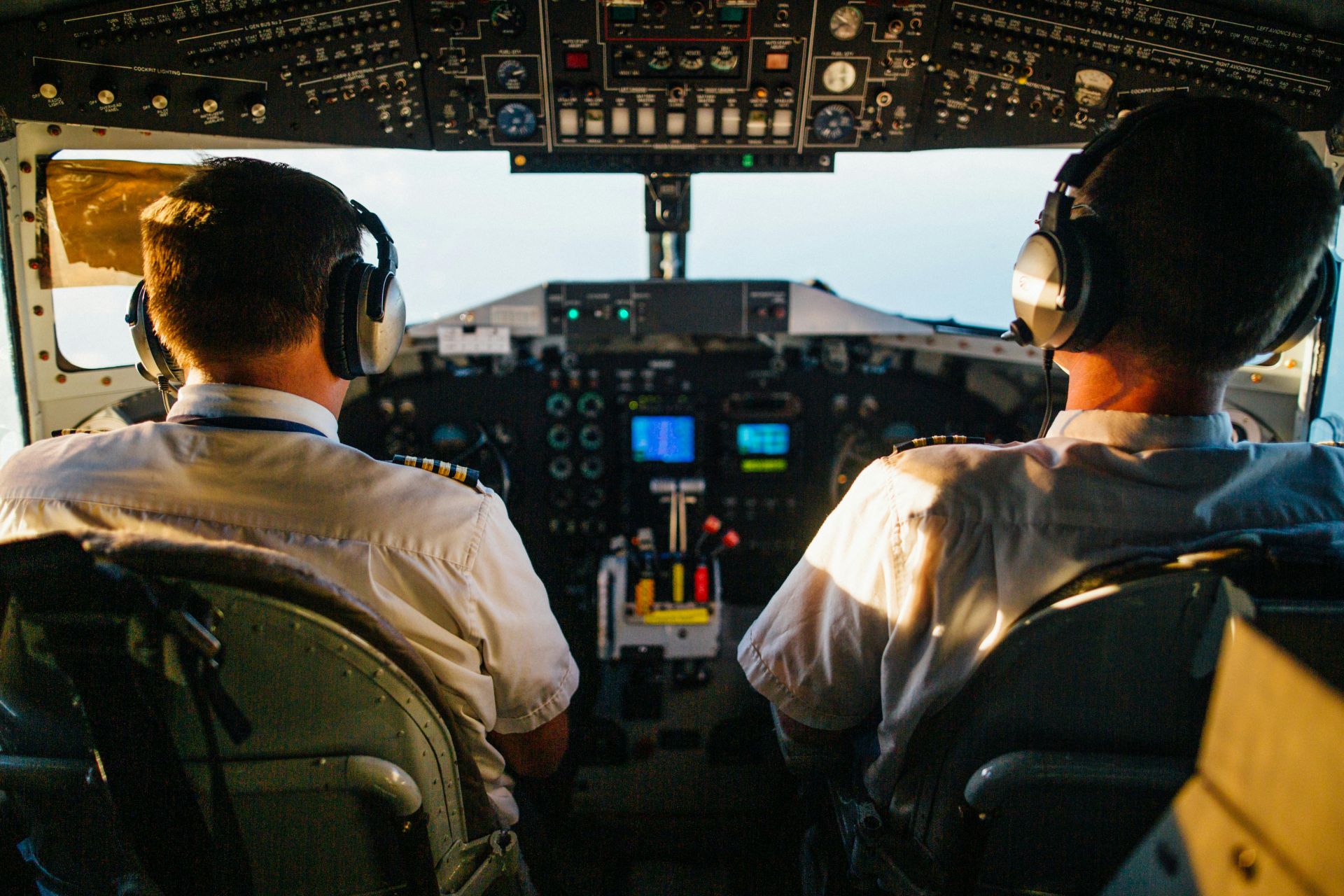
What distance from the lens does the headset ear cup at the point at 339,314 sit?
3.65ft

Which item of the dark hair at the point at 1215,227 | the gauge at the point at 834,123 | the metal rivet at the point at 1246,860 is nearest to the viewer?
the metal rivet at the point at 1246,860

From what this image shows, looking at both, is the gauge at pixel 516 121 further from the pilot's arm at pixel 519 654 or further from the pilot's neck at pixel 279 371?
the pilot's arm at pixel 519 654

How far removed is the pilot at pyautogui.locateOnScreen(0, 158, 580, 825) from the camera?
0.95m

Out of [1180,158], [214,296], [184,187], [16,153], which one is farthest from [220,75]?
[1180,158]

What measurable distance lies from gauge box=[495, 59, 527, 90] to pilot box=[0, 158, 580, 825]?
3.76ft

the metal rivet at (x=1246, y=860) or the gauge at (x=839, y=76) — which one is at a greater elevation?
the gauge at (x=839, y=76)

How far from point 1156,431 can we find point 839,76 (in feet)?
5.07

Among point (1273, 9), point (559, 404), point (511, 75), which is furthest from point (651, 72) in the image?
point (1273, 9)

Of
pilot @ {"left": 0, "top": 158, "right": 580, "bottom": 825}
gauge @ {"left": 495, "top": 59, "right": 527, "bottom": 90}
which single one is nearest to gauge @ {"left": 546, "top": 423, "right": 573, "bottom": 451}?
gauge @ {"left": 495, "top": 59, "right": 527, "bottom": 90}

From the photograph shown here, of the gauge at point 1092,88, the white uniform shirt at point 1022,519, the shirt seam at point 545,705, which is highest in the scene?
the gauge at point 1092,88

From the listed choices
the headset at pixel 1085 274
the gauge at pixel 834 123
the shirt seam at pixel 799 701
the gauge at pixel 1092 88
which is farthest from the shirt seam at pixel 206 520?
the gauge at pixel 1092 88

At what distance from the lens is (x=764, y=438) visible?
2.47m

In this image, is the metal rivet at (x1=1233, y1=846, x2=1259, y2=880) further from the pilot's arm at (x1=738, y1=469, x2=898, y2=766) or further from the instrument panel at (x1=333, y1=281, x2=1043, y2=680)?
the instrument panel at (x1=333, y1=281, x2=1043, y2=680)

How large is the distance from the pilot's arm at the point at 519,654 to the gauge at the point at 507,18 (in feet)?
4.85
